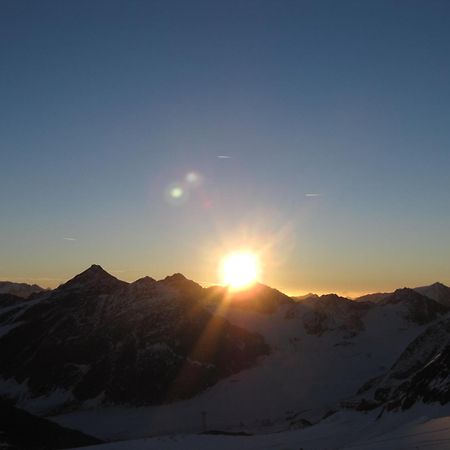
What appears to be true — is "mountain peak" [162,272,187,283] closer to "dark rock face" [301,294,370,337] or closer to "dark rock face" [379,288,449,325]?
"dark rock face" [301,294,370,337]

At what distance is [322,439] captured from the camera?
1563 inches

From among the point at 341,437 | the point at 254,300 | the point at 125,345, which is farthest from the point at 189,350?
the point at 341,437

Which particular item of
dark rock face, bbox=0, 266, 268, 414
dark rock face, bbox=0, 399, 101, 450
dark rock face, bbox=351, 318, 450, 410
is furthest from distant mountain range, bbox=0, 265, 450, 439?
dark rock face, bbox=0, 399, 101, 450

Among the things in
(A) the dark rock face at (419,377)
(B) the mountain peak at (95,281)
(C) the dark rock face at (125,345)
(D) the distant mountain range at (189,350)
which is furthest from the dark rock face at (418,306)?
(A) the dark rock face at (419,377)

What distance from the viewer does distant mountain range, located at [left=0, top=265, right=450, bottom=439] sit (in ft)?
410

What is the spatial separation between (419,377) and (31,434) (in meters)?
38.0

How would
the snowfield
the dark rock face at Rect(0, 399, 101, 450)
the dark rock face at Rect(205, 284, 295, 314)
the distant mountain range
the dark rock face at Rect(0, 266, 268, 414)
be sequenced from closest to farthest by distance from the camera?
the snowfield → the dark rock face at Rect(0, 399, 101, 450) → the distant mountain range → the dark rock face at Rect(0, 266, 268, 414) → the dark rock face at Rect(205, 284, 295, 314)

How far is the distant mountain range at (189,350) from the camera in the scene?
125 m

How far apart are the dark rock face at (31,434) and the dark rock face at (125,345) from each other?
69.6 metres

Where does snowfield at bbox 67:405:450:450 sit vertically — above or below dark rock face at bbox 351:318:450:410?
below

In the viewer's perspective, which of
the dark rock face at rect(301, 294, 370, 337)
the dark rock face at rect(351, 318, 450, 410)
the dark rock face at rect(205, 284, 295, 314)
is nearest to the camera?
the dark rock face at rect(351, 318, 450, 410)

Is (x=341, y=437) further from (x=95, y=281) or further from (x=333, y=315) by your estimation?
(x=95, y=281)

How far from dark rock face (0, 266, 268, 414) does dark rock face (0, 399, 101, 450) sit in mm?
69609

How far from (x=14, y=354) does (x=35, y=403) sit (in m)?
28.6
